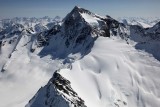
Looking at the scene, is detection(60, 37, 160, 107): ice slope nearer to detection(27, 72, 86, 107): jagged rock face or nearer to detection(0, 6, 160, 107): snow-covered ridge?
detection(0, 6, 160, 107): snow-covered ridge

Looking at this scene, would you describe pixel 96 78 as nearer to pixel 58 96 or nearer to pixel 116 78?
pixel 116 78

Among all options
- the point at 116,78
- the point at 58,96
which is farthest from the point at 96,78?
the point at 58,96

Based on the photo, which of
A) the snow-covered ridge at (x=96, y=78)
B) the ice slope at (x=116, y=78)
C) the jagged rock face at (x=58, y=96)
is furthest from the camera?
the ice slope at (x=116, y=78)

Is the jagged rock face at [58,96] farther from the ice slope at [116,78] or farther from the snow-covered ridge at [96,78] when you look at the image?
the ice slope at [116,78]

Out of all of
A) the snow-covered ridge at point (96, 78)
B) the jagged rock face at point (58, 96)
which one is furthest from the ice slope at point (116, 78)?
the jagged rock face at point (58, 96)

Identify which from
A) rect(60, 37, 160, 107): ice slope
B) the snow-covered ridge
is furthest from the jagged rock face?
rect(60, 37, 160, 107): ice slope
